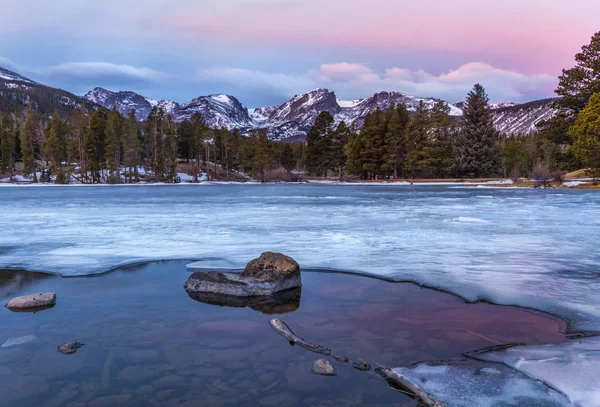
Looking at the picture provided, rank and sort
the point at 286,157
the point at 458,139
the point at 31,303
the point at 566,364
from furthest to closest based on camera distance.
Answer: the point at 286,157 < the point at 458,139 < the point at 31,303 < the point at 566,364

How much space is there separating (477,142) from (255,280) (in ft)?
→ 198

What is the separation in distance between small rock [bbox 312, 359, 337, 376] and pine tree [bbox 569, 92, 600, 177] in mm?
41151

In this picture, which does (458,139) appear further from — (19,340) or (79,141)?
(79,141)

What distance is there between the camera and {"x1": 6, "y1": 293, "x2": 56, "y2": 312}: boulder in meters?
5.52

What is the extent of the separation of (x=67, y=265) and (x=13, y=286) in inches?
52.7

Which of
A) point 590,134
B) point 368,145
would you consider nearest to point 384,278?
point 590,134

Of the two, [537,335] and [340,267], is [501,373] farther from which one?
[340,267]

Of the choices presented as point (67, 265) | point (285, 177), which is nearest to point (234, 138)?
point (285, 177)

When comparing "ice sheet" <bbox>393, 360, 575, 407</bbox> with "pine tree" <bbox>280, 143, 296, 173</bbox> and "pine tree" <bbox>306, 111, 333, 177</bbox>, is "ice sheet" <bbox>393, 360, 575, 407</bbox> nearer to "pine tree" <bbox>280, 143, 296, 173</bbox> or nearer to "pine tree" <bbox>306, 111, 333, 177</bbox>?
"pine tree" <bbox>306, 111, 333, 177</bbox>

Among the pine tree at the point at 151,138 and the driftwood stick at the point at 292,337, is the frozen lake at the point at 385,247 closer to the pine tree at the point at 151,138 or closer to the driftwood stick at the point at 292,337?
the driftwood stick at the point at 292,337

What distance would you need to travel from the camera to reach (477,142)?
196ft

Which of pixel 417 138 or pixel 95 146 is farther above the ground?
pixel 417 138

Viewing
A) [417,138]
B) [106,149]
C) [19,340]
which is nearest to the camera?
[19,340]

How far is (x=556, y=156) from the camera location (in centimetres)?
4781
